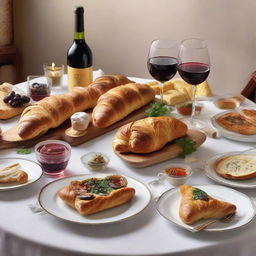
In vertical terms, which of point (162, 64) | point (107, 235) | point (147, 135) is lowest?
point (107, 235)

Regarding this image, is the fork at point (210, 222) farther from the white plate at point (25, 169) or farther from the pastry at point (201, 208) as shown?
the white plate at point (25, 169)

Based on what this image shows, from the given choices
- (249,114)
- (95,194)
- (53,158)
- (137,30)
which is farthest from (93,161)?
(137,30)

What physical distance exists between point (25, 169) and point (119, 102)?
23.6 inches

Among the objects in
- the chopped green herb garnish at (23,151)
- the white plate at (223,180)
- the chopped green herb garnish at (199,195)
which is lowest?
the chopped green herb garnish at (23,151)

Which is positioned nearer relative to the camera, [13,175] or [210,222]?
[210,222]

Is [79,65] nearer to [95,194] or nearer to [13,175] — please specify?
[13,175]

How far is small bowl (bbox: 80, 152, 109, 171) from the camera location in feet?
5.83

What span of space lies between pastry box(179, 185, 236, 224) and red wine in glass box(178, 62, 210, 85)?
0.64m

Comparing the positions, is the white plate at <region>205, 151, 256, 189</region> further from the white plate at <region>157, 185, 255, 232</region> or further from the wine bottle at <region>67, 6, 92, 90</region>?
the wine bottle at <region>67, 6, 92, 90</region>

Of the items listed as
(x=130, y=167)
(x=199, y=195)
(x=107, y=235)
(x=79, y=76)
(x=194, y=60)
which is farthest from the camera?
(x=79, y=76)

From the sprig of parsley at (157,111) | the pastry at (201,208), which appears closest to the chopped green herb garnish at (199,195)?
the pastry at (201,208)

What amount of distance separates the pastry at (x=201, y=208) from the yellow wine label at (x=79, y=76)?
1.06 m

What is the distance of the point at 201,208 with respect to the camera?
145cm

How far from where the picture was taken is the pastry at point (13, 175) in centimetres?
166
